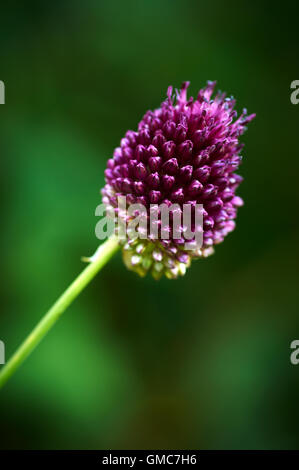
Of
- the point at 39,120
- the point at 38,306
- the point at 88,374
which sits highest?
the point at 39,120

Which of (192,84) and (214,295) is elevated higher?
(192,84)

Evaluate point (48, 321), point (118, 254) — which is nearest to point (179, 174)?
point (48, 321)

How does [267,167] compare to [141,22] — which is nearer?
[141,22]

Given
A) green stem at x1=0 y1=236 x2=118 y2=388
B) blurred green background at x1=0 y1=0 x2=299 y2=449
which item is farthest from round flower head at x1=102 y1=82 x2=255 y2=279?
blurred green background at x1=0 y1=0 x2=299 y2=449

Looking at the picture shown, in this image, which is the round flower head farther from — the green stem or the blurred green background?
the blurred green background

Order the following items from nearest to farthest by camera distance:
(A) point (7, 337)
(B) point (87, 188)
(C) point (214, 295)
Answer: (A) point (7, 337), (B) point (87, 188), (C) point (214, 295)

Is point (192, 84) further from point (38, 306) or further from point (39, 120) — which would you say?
point (38, 306)

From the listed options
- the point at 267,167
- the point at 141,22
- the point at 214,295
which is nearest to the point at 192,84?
the point at 141,22
